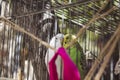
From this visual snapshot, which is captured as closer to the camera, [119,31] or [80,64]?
[119,31]

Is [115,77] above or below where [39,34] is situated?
below

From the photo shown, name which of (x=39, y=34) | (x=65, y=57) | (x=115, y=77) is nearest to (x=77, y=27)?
(x=39, y=34)

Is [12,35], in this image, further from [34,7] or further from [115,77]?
[115,77]

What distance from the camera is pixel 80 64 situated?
0.97 metres

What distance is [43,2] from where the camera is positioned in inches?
40.0

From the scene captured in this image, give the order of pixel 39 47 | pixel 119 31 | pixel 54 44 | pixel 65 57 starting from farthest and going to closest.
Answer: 1. pixel 39 47
2. pixel 54 44
3. pixel 65 57
4. pixel 119 31

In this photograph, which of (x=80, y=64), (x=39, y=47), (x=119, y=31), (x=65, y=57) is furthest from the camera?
(x=39, y=47)

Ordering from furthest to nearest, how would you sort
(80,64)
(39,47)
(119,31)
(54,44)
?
(39,47), (80,64), (54,44), (119,31)

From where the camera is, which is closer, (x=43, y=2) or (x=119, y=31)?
(x=119, y=31)

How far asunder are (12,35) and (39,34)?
0.42 ft

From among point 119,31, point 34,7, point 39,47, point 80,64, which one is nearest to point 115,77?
point 80,64

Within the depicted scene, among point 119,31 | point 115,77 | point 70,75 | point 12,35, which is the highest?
point 119,31

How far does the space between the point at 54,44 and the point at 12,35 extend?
0.38 metres

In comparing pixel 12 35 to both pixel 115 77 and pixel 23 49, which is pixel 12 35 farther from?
pixel 115 77
